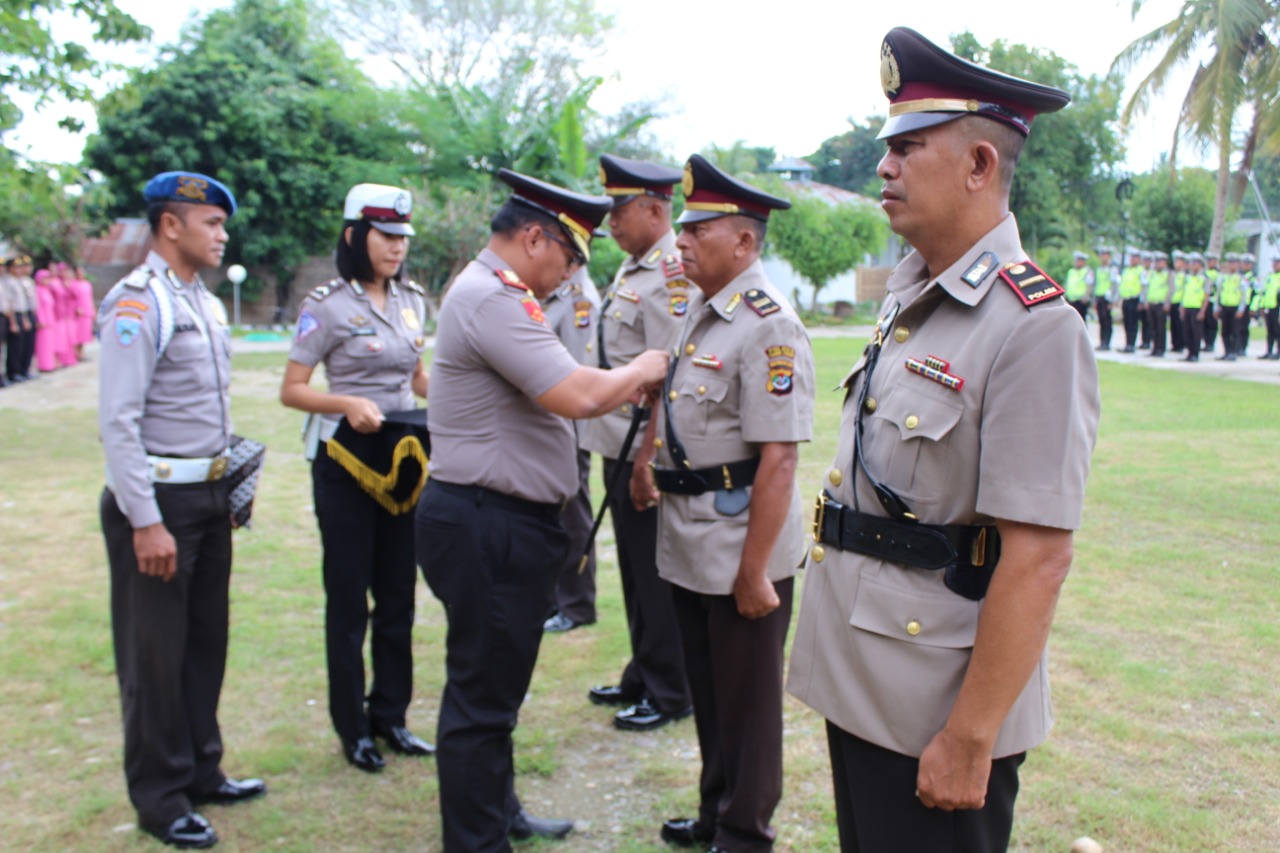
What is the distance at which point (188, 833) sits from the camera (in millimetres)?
3354

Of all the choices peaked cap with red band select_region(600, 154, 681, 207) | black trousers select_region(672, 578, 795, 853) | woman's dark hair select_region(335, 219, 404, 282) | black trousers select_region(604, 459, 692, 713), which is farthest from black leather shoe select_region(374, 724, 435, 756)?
peaked cap with red band select_region(600, 154, 681, 207)

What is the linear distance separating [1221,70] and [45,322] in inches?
779

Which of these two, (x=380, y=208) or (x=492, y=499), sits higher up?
(x=380, y=208)

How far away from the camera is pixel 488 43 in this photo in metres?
37.8

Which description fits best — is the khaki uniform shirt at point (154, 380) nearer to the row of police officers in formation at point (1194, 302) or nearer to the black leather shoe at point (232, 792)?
the black leather shoe at point (232, 792)

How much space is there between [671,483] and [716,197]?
2.93ft

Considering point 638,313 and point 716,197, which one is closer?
point 716,197

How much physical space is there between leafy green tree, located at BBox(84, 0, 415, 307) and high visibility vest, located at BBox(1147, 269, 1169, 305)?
1741 centimetres

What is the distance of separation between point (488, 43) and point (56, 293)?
22.9 m

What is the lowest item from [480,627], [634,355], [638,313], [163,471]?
[480,627]

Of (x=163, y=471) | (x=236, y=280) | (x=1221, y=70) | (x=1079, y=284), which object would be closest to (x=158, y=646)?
(x=163, y=471)

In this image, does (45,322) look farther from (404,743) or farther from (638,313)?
(404,743)

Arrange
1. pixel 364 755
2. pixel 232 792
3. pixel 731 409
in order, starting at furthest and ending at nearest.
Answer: pixel 364 755, pixel 232 792, pixel 731 409

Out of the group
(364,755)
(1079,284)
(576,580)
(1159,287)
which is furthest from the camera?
(1079,284)
